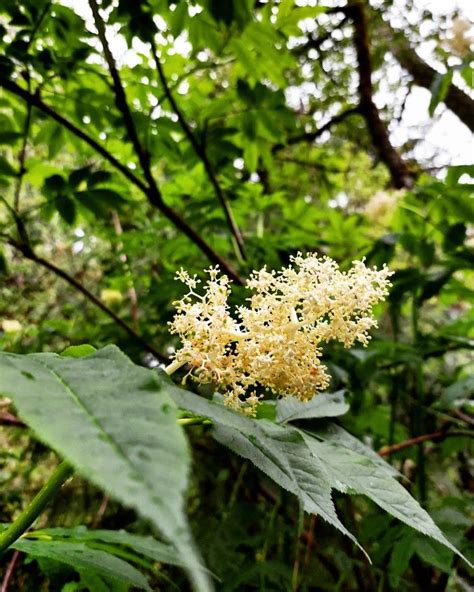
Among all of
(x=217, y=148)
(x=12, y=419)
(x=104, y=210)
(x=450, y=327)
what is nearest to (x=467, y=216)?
(x=450, y=327)

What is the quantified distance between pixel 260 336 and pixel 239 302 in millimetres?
799

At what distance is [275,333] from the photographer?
1031 millimetres

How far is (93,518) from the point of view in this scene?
3121 mm

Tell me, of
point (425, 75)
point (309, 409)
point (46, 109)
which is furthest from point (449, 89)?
point (309, 409)

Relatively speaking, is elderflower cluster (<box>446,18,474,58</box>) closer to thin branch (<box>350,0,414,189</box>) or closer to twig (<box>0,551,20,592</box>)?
thin branch (<box>350,0,414,189</box>)

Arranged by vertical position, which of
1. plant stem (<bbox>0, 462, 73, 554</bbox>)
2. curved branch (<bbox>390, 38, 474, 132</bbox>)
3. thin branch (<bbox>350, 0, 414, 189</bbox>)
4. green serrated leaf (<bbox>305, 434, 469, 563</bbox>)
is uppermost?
curved branch (<bbox>390, 38, 474, 132</bbox>)

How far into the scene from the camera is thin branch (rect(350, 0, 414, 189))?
12.3ft

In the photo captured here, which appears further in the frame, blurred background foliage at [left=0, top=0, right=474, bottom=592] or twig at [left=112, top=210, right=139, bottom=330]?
twig at [left=112, top=210, right=139, bottom=330]

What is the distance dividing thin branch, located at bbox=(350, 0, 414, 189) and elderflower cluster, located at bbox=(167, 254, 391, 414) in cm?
314

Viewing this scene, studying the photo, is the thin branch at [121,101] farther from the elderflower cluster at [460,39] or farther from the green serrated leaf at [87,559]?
the elderflower cluster at [460,39]

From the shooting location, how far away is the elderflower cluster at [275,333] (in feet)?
3.27

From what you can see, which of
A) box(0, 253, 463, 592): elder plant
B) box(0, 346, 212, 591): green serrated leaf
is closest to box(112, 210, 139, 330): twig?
box(0, 253, 463, 592): elder plant

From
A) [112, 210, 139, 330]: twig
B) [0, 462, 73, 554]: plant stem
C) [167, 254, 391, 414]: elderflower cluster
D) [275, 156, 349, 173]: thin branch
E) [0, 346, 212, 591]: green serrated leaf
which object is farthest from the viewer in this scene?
[275, 156, 349, 173]: thin branch

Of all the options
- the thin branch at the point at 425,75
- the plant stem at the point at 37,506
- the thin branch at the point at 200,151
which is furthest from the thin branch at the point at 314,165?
the plant stem at the point at 37,506
